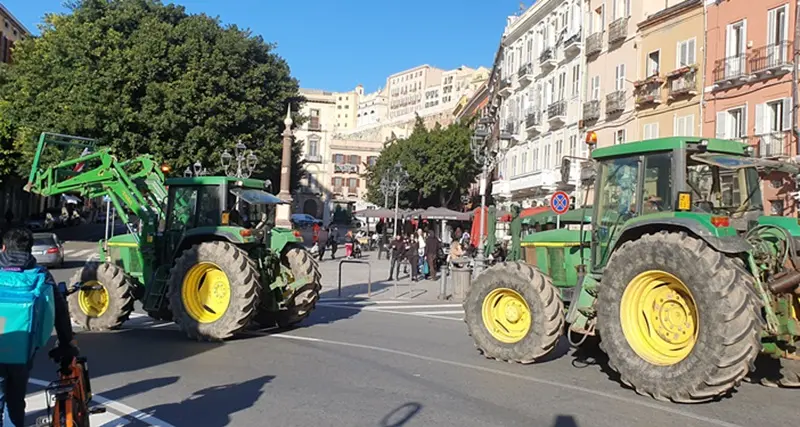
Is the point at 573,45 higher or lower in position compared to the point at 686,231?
higher

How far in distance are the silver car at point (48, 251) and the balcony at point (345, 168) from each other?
7066 cm

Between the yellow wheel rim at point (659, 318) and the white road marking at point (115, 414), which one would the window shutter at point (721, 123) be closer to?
the yellow wheel rim at point (659, 318)

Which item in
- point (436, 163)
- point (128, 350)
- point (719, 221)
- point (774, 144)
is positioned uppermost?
point (436, 163)

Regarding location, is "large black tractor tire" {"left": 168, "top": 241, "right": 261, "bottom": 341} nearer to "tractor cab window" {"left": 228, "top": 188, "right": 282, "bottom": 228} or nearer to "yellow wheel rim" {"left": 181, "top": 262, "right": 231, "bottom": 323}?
"yellow wheel rim" {"left": 181, "top": 262, "right": 231, "bottom": 323}

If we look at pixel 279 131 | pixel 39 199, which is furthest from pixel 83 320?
pixel 39 199

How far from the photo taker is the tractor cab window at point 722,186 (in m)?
7.75

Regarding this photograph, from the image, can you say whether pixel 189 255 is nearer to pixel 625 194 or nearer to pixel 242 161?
pixel 625 194

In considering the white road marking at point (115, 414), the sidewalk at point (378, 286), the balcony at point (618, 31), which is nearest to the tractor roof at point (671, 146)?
the white road marking at point (115, 414)

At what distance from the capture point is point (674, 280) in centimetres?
732

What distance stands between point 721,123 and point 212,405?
2332cm

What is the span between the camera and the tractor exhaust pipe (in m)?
6.98

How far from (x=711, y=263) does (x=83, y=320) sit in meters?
9.04

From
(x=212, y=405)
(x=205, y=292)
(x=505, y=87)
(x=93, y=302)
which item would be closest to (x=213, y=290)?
(x=205, y=292)

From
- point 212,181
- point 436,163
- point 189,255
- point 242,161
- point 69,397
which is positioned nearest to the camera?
point 69,397
